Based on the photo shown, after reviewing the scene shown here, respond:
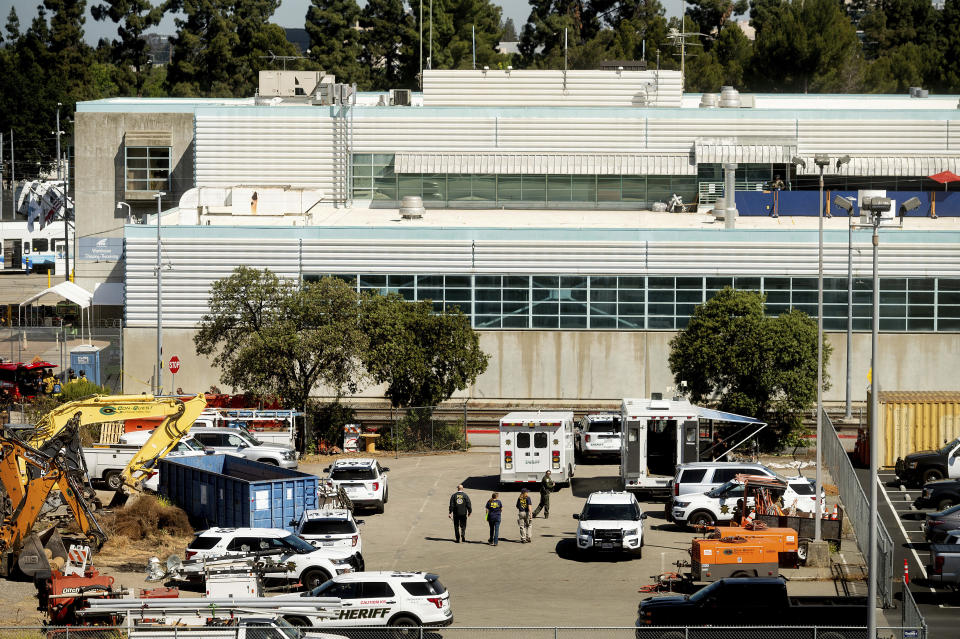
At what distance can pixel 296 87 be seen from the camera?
8219 cm

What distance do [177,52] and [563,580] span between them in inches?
4796

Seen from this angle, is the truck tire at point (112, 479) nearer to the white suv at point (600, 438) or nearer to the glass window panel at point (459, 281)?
the white suv at point (600, 438)

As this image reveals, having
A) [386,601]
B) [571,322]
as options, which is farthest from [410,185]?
[386,601]

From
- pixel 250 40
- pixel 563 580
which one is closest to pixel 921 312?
pixel 563 580

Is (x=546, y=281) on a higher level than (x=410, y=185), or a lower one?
lower

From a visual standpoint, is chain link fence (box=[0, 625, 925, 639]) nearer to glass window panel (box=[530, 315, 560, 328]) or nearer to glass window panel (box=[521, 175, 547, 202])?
glass window panel (box=[530, 315, 560, 328])

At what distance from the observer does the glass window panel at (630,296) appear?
5975 centimetres

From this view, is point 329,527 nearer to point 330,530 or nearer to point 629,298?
point 330,530

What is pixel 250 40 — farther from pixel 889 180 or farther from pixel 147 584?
pixel 147 584

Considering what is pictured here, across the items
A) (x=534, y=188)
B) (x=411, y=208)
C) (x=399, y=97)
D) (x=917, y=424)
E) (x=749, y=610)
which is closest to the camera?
(x=749, y=610)

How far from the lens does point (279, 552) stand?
103ft

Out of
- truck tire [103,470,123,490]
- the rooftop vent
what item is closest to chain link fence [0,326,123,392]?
the rooftop vent

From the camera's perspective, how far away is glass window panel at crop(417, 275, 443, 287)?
197 ft

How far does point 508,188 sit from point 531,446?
29570 millimetres
